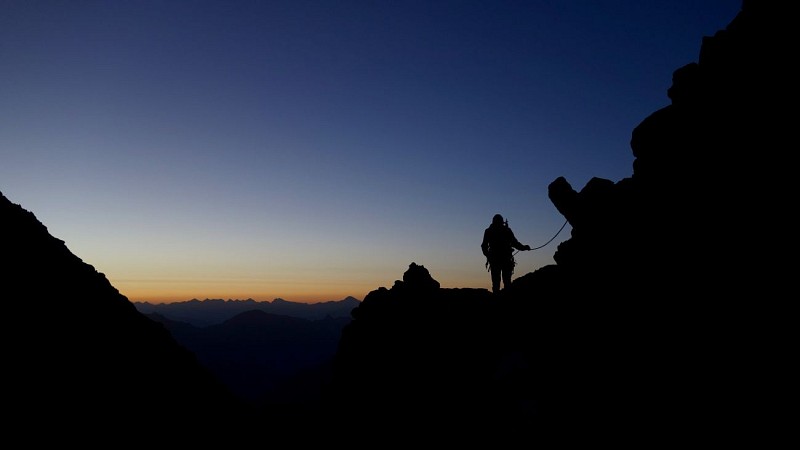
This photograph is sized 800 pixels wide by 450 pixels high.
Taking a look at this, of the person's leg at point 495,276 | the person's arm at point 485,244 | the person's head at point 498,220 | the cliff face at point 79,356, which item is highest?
the person's head at point 498,220

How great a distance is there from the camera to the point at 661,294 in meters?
14.5

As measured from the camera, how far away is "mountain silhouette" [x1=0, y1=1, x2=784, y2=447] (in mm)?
11719

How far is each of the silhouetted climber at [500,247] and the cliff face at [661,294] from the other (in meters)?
2.00

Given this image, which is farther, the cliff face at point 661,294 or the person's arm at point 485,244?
the person's arm at point 485,244

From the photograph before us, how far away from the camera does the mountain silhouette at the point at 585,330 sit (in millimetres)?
11719

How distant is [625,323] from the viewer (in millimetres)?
15695

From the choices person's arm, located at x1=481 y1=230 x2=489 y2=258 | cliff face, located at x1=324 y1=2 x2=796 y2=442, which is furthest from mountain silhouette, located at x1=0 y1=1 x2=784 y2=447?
person's arm, located at x1=481 y1=230 x2=489 y2=258

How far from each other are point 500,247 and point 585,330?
7.08m

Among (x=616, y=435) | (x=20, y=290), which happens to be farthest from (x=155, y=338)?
(x=616, y=435)

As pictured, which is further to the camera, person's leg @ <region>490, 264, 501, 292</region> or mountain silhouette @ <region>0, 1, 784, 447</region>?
person's leg @ <region>490, 264, 501, 292</region>

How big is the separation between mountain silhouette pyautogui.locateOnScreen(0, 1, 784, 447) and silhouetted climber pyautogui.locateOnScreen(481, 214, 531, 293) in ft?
6.61

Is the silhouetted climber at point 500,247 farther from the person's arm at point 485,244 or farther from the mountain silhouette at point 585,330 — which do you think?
the mountain silhouette at point 585,330

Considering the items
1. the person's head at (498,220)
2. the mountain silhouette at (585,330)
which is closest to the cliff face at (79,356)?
the mountain silhouette at (585,330)

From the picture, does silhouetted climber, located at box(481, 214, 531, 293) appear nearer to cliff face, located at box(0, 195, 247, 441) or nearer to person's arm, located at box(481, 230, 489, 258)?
person's arm, located at box(481, 230, 489, 258)
